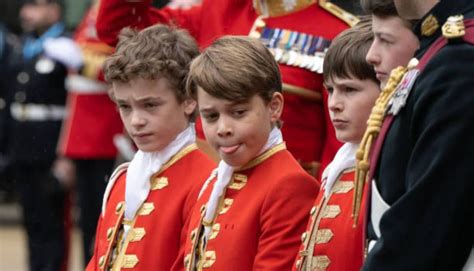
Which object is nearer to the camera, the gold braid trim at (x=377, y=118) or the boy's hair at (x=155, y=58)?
the gold braid trim at (x=377, y=118)

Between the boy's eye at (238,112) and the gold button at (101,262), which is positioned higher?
the boy's eye at (238,112)

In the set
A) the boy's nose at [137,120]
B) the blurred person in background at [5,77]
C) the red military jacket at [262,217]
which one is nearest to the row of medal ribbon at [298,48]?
the boy's nose at [137,120]

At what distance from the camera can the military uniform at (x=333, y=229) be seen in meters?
4.61

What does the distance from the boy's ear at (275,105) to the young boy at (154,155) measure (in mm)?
499

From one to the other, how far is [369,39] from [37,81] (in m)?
6.38

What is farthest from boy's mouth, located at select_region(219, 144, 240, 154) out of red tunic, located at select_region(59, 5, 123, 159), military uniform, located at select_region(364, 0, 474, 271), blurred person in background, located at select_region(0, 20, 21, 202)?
blurred person in background, located at select_region(0, 20, 21, 202)

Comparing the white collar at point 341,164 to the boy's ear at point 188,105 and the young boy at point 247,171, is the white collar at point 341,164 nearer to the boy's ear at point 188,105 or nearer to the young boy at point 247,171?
the young boy at point 247,171

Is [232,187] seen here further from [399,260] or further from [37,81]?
[37,81]

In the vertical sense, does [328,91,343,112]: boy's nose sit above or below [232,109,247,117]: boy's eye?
above

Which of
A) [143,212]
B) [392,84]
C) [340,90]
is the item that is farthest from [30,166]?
[392,84]

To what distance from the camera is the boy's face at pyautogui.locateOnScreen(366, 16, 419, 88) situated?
3.90 m

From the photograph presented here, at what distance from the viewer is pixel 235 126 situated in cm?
485

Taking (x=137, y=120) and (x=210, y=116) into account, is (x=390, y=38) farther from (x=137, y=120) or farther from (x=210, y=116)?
(x=137, y=120)

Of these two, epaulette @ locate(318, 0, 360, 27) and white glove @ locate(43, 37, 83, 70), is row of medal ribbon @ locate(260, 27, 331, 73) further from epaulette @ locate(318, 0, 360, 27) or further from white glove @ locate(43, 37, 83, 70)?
white glove @ locate(43, 37, 83, 70)
